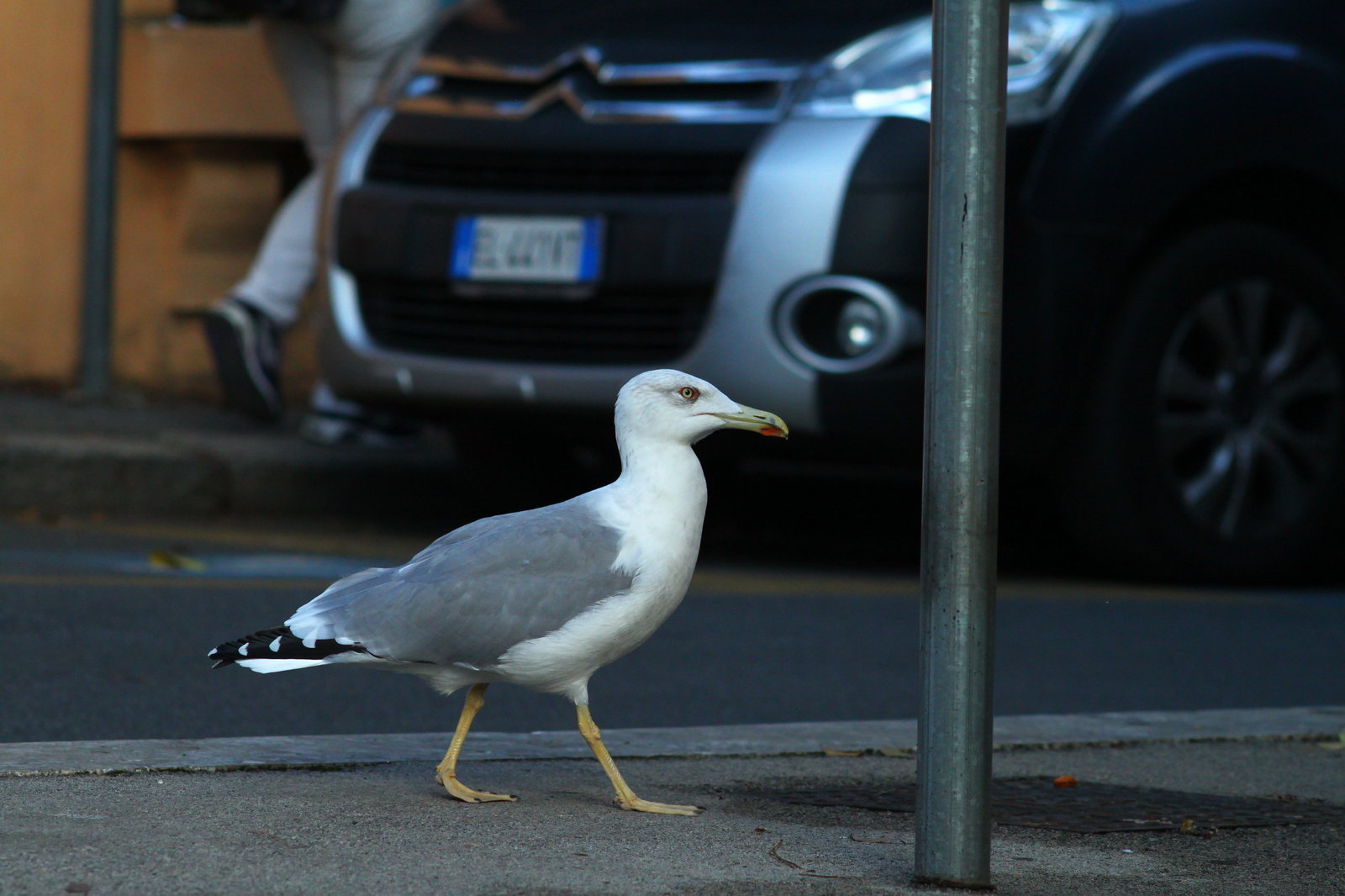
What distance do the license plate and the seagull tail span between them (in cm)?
281

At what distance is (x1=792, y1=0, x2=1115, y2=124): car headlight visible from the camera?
221 inches

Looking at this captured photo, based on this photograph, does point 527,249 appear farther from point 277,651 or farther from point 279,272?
point 277,651

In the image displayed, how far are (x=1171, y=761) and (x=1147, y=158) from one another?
2383mm

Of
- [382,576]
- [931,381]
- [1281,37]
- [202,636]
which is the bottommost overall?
[202,636]

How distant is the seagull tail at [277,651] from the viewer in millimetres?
2992

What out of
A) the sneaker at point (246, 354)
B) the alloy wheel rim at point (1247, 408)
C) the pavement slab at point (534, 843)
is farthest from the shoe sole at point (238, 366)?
the pavement slab at point (534, 843)

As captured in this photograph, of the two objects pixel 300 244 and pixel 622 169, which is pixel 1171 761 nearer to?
pixel 622 169

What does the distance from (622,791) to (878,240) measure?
8.63ft

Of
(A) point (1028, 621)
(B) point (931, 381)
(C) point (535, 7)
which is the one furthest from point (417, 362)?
(B) point (931, 381)

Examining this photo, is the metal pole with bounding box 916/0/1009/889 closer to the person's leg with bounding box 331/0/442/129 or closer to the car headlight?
the car headlight

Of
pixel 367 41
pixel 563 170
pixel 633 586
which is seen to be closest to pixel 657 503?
pixel 633 586

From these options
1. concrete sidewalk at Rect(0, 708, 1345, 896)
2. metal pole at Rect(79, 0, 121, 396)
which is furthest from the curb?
metal pole at Rect(79, 0, 121, 396)

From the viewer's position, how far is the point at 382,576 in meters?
3.23

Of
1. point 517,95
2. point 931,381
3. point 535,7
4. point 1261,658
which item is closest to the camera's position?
point 931,381
